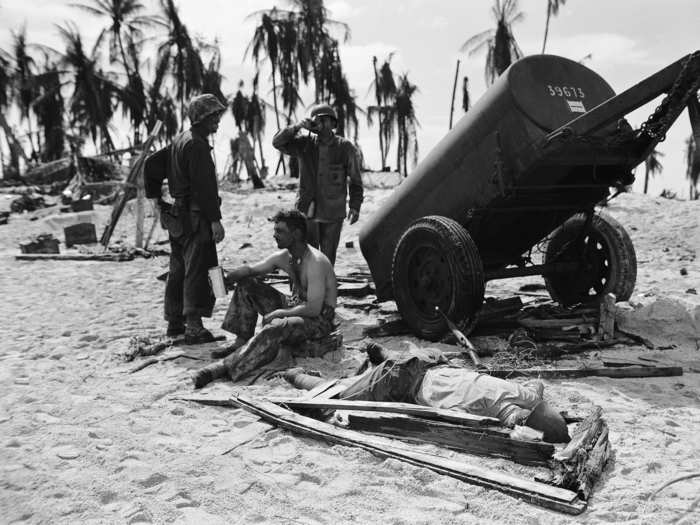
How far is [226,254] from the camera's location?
12.1m

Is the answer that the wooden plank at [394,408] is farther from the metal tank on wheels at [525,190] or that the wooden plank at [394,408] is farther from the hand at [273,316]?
the metal tank on wheels at [525,190]

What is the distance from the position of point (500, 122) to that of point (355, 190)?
6.88 feet

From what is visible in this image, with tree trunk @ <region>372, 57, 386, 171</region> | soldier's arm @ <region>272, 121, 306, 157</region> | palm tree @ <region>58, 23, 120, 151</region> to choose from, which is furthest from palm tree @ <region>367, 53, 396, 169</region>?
soldier's arm @ <region>272, 121, 306, 157</region>

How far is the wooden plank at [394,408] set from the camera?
3059mm

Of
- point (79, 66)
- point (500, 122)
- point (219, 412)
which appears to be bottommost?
point (219, 412)

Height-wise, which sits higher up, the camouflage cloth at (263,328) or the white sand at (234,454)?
the camouflage cloth at (263,328)

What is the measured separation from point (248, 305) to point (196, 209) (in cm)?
101

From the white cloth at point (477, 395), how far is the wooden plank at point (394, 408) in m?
0.11

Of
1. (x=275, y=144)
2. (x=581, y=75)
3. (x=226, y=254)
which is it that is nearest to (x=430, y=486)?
(x=581, y=75)

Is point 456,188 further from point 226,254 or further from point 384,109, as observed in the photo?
point 384,109

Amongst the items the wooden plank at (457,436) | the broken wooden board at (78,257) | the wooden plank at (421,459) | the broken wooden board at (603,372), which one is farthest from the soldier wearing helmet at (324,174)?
the broken wooden board at (78,257)

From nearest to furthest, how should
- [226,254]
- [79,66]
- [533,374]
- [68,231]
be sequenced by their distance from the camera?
[533,374] < [226,254] < [68,231] < [79,66]

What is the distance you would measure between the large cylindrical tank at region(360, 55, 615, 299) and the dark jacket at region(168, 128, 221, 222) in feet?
5.92

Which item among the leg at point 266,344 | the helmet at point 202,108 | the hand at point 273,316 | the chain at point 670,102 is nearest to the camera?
the chain at point 670,102
